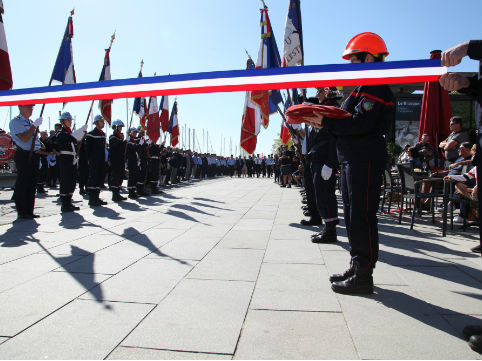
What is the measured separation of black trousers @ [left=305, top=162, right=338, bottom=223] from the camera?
475cm

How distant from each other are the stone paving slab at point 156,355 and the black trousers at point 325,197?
10.6 ft

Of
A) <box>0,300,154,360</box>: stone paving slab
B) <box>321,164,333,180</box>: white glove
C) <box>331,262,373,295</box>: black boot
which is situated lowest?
<box>0,300,154,360</box>: stone paving slab

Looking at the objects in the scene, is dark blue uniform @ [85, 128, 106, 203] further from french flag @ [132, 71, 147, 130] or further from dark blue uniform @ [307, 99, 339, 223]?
french flag @ [132, 71, 147, 130]

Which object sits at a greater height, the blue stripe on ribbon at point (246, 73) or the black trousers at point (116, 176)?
the blue stripe on ribbon at point (246, 73)

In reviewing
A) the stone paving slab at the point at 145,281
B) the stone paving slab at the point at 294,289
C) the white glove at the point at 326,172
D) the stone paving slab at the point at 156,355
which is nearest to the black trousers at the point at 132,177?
the stone paving slab at the point at 145,281

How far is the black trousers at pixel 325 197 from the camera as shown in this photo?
4.75 m

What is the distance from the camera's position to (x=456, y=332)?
2082 mm

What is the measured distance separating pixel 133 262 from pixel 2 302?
127cm

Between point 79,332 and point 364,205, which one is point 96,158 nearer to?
point 79,332

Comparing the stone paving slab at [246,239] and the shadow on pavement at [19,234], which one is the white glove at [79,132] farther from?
the stone paving slab at [246,239]

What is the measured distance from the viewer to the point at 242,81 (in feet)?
10.0

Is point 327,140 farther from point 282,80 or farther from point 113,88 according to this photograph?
point 113,88

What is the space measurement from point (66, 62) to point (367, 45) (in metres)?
8.36

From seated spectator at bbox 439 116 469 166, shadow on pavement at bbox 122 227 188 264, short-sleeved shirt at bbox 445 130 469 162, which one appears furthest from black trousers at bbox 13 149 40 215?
short-sleeved shirt at bbox 445 130 469 162
